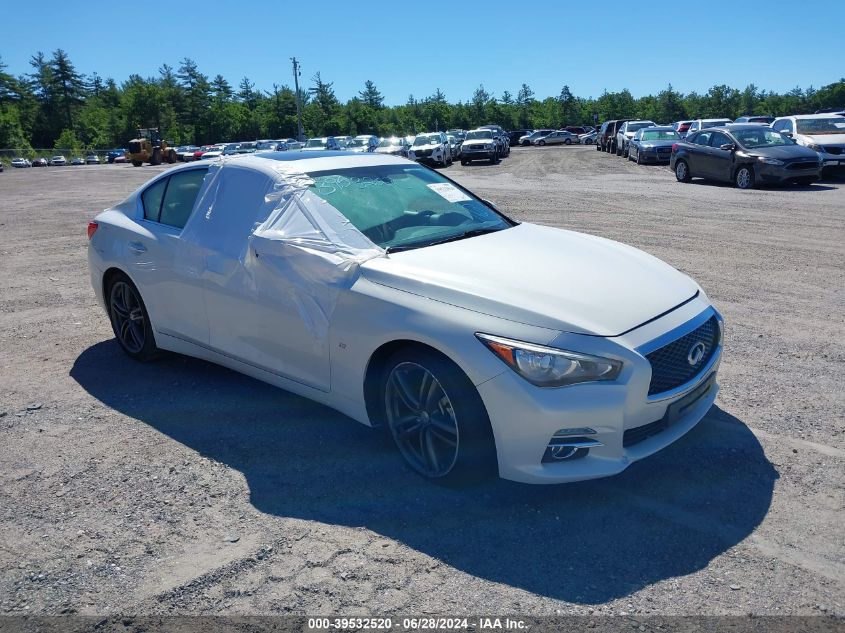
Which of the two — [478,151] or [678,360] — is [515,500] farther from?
[478,151]

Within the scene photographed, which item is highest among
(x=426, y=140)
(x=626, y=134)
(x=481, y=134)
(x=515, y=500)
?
(x=481, y=134)

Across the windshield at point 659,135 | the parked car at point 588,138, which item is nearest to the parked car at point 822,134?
the windshield at point 659,135

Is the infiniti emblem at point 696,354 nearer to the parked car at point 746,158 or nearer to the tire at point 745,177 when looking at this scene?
the parked car at point 746,158

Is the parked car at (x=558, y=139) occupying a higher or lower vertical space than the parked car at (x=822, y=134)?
higher

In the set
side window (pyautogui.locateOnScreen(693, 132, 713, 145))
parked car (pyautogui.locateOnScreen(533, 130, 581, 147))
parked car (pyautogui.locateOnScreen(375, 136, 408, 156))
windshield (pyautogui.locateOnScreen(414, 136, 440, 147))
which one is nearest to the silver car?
parked car (pyautogui.locateOnScreen(533, 130, 581, 147))

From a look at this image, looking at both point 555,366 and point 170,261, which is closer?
point 555,366

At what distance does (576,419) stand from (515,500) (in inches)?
25.0

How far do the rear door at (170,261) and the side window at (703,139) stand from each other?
16.6 metres

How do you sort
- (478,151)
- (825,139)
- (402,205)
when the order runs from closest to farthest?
(402,205) → (825,139) → (478,151)

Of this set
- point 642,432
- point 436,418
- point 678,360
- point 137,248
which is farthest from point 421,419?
point 137,248

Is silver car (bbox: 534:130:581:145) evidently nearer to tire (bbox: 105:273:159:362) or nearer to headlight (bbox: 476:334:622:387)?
tire (bbox: 105:273:159:362)

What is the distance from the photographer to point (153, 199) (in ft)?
17.8

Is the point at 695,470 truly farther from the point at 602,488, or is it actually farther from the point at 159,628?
the point at 159,628

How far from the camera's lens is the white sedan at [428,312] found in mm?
3207
